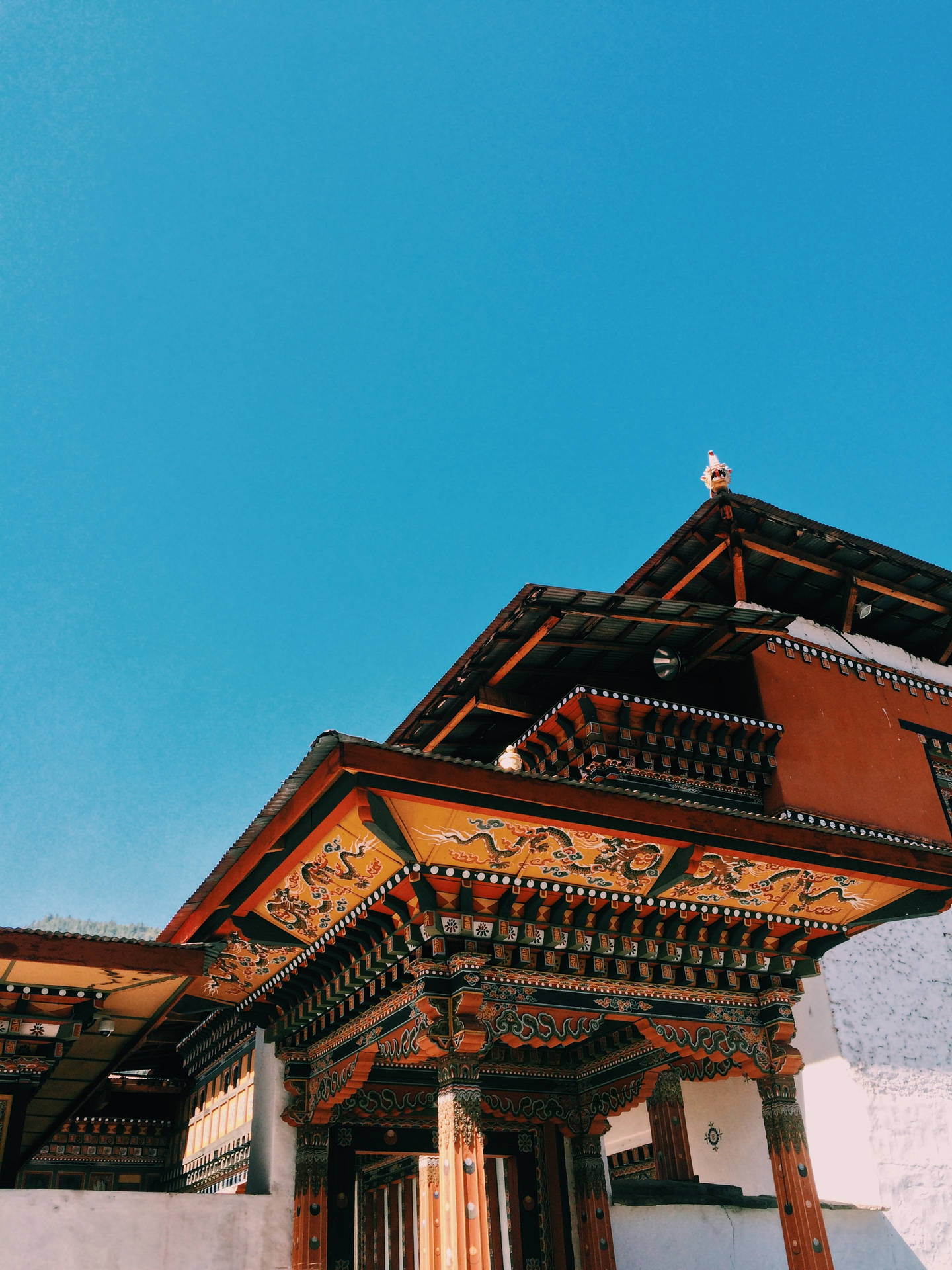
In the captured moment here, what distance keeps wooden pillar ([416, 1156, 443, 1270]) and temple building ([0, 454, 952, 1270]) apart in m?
0.02

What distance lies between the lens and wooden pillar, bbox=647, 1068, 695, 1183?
981 cm

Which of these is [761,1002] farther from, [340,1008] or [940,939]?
[940,939]

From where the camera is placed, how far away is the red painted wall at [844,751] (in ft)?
33.9

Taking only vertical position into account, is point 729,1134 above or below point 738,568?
below

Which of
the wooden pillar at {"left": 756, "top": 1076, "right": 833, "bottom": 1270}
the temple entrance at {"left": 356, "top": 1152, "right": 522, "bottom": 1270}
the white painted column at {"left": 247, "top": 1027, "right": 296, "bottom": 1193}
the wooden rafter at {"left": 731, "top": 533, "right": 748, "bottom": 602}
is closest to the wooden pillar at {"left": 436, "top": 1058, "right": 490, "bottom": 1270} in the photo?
the white painted column at {"left": 247, "top": 1027, "right": 296, "bottom": 1193}

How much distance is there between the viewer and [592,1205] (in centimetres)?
859

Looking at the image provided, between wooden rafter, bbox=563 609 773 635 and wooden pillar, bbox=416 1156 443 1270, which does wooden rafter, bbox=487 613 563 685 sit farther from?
wooden pillar, bbox=416 1156 443 1270

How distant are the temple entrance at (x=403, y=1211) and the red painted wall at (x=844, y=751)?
4198 mm

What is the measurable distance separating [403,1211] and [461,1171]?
138 inches

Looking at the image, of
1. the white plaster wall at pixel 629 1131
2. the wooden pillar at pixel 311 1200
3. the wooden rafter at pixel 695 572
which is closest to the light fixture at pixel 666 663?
the wooden rafter at pixel 695 572

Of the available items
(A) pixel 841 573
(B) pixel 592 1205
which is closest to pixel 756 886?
(B) pixel 592 1205

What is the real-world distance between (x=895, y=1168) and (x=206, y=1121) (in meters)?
6.35

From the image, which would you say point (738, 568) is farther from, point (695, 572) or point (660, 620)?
point (660, 620)

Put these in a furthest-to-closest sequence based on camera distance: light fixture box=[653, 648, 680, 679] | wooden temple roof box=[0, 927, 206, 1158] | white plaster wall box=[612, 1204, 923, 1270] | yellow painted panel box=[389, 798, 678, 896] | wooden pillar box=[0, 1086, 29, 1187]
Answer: light fixture box=[653, 648, 680, 679]
white plaster wall box=[612, 1204, 923, 1270]
wooden pillar box=[0, 1086, 29, 1187]
wooden temple roof box=[0, 927, 206, 1158]
yellow painted panel box=[389, 798, 678, 896]
